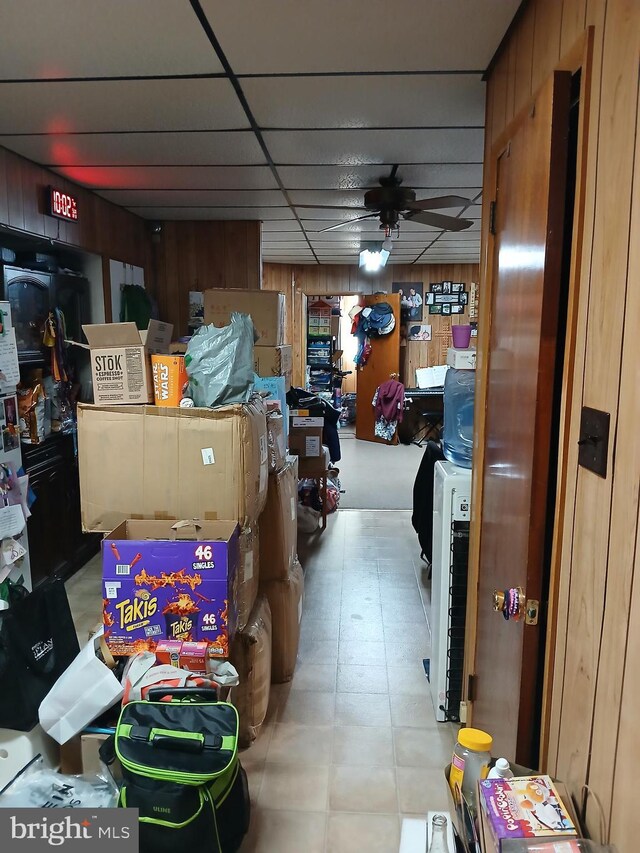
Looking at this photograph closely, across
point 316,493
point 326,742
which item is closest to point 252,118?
point 326,742

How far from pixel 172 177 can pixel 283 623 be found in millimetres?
2558

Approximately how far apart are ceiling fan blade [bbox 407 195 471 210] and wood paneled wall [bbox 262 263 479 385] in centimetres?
493

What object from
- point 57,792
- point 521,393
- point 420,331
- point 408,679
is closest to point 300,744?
point 408,679

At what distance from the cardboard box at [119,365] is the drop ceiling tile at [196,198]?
6.39 feet

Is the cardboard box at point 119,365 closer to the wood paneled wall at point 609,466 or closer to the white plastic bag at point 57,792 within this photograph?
the white plastic bag at point 57,792

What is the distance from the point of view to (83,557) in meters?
4.11

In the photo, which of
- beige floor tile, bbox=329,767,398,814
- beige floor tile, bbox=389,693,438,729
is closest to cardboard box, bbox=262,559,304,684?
beige floor tile, bbox=389,693,438,729

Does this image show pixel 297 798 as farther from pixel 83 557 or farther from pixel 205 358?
pixel 83 557

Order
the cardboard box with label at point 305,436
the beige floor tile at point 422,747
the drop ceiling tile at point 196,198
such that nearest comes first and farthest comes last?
the beige floor tile at point 422,747
the drop ceiling tile at point 196,198
the cardboard box with label at point 305,436

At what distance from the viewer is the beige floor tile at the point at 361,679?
276cm

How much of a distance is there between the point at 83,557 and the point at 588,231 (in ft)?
12.8

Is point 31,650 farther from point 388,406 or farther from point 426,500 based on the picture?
point 388,406

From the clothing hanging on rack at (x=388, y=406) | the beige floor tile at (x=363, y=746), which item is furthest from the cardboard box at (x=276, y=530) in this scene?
the clothing hanging on rack at (x=388, y=406)

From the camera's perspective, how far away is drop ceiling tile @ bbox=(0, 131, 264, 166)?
9.02ft
